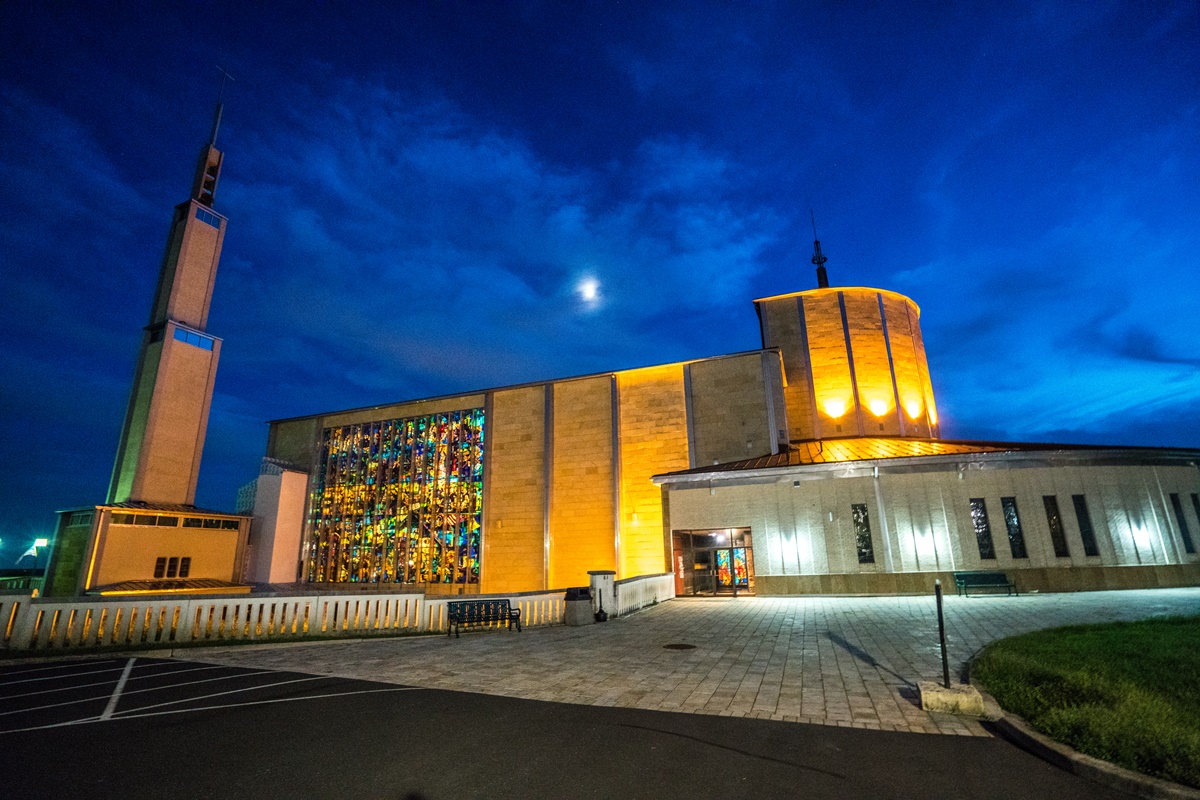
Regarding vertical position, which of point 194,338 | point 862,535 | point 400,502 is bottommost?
point 862,535

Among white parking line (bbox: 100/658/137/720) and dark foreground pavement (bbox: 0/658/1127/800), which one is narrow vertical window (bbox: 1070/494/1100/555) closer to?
dark foreground pavement (bbox: 0/658/1127/800)

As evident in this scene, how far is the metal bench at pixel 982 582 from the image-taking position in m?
19.0

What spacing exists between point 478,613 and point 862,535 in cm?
1553

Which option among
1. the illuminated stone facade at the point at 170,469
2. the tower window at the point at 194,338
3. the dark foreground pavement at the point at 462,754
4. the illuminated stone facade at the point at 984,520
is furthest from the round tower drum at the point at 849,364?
the tower window at the point at 194,338

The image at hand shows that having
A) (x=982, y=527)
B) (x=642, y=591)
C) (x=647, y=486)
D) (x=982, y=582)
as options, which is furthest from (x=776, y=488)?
(x=982, y=582)

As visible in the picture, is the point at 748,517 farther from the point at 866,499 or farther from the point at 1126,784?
the point at 1126,784

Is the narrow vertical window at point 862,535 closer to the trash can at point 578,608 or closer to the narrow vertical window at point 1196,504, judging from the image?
the trash can at point 578,608

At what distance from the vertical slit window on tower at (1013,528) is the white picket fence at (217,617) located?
17566 millimetres

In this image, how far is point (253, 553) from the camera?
36188mm

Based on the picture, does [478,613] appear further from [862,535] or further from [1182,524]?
[1182,524]

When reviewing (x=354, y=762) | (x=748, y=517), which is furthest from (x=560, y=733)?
(x=748, y=517)

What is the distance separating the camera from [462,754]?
17.3 ft

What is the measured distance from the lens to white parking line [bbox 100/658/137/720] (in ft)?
21.9

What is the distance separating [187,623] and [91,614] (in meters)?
1.76
